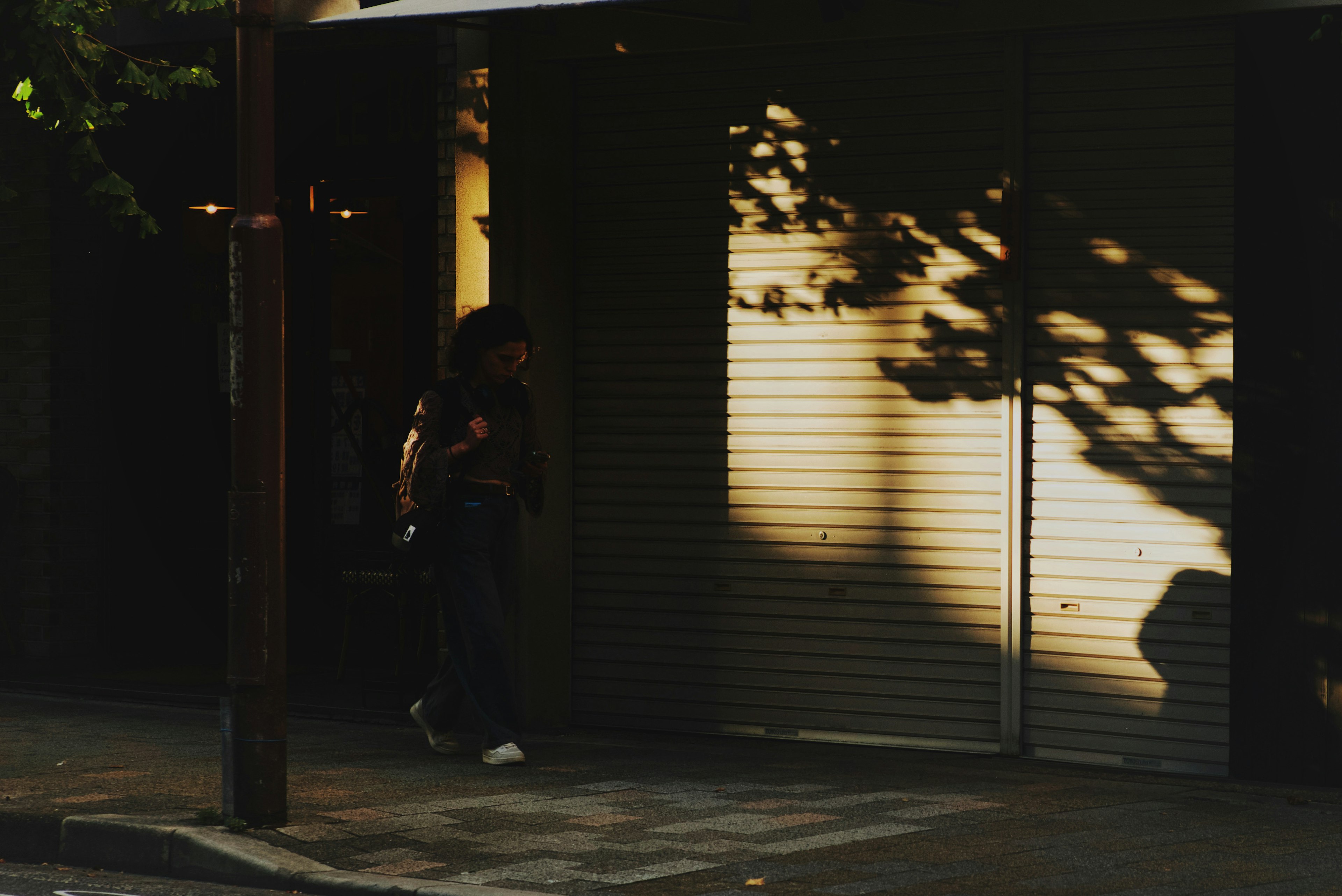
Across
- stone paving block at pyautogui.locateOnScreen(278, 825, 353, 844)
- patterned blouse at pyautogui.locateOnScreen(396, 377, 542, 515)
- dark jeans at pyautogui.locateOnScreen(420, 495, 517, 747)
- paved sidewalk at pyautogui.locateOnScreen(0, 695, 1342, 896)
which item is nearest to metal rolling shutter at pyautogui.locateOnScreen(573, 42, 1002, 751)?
paved sidewalk at pyautogui.locateOnScreen(0, 695, 1342, 896)

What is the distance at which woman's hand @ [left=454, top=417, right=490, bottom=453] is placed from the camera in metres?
7.72

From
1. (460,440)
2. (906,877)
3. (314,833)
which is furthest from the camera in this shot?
(460,440)

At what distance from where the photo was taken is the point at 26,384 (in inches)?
455

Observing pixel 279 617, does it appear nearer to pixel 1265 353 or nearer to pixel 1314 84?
pixel 1265 353

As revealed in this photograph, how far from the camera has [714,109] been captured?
8.95 m

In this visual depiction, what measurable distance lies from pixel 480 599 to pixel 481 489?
0.48m

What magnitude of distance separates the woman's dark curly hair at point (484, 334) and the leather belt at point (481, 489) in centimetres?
48

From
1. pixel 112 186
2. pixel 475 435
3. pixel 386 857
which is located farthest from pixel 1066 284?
pixel 112 186

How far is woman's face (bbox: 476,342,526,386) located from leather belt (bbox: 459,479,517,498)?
449mm

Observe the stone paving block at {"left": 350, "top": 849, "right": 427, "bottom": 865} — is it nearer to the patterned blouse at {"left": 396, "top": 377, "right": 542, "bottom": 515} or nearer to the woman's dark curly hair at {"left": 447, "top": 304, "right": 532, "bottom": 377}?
the patterned blouse at {"left": 396, "top": 377, "right": 542, "bottom": 515}

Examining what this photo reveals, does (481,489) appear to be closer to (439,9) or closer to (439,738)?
(439,738)

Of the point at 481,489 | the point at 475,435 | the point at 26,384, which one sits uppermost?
the point at 26,384

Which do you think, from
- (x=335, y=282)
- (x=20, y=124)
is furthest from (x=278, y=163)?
(x=20, y=124)

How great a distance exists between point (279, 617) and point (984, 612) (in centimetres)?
341
